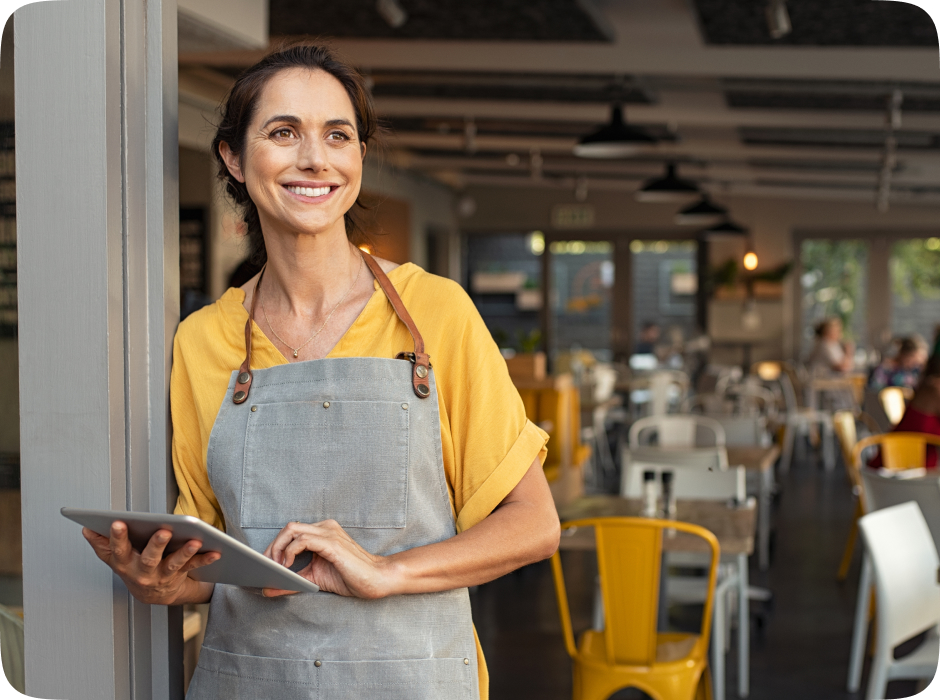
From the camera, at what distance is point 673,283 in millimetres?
15695

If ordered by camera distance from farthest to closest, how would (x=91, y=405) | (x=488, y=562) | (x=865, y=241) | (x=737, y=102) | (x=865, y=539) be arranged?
1. (x=865, y=241)
2. (x=737, y=102)
3. (x=865, y=539)
4. (x=91, y=405)
5. (x=488, y=562)

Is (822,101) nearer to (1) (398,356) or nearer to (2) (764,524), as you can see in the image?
(2) (764,524)

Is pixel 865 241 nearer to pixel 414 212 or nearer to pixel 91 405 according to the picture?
pixel 414 212

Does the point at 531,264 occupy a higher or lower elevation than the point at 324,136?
higher

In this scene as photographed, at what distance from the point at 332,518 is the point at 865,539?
6.96ft

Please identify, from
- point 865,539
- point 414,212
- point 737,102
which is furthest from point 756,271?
point 865,539

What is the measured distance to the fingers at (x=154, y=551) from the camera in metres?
1.26

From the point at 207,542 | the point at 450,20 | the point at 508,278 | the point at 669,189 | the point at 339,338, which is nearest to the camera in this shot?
the point at 207,542

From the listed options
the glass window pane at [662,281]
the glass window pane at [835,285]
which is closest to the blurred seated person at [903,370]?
the glass window pane at [835,285]

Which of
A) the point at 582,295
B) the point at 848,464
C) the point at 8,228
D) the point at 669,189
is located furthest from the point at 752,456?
the point at 582,295

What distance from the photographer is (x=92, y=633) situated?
1.56 m

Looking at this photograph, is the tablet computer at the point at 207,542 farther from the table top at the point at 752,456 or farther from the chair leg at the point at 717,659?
the table top at the point at 752,456

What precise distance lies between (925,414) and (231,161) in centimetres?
511

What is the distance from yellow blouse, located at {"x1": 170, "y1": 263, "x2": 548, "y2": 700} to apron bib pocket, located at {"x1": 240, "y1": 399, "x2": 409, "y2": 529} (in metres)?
0.09
